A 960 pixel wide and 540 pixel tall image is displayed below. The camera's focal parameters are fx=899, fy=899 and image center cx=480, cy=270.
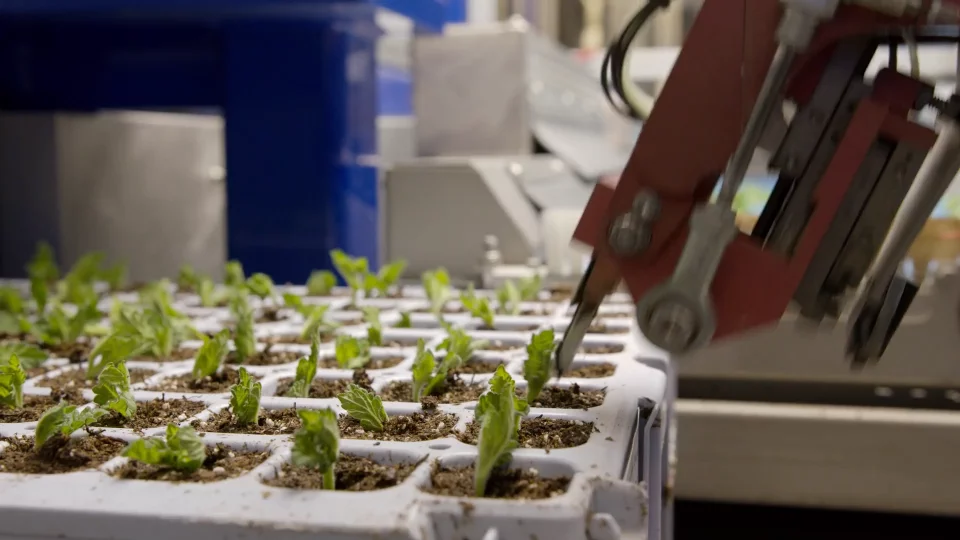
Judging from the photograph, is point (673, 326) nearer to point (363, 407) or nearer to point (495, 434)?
point (495, 434)

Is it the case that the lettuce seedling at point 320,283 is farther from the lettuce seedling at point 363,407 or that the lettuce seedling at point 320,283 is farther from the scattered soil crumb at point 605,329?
the lettuce seedling at point 363,407

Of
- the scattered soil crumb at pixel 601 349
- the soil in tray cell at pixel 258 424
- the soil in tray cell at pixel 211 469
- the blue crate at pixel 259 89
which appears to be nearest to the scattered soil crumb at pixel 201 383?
the soil in tray cell at pixel 258 424

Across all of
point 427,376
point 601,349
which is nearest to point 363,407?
point 427,376

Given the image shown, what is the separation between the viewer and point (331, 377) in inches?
43.0

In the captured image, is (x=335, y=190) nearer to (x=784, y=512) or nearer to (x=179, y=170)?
(x=179, y=170)

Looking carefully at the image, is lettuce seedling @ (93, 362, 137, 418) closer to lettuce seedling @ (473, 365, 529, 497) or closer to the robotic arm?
lettuce seedling @ (473, 365, 529, 497)

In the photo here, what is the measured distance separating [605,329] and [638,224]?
0.56 metres

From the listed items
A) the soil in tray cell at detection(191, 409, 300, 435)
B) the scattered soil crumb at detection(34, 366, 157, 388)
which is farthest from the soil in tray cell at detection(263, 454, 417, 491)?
the scattered soil crumb at detection(34, 366, 157, 388)

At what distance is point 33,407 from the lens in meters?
0.95

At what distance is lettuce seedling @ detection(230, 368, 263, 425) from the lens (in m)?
0.86

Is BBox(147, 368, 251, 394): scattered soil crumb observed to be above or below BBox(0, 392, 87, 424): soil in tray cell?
Result: below

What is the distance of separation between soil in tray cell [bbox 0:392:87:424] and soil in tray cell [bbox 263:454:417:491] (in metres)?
0.33

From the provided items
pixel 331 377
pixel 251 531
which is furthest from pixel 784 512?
pixel 251 531

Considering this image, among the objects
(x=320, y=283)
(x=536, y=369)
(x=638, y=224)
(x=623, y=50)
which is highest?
(x=623, y=50)
